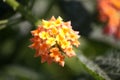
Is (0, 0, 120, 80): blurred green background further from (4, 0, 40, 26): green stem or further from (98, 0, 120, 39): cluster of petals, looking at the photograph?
(4, 0, 40, 26): green stem

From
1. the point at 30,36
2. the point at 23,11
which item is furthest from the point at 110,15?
the point at 23,11

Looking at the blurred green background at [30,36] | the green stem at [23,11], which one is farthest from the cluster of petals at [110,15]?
the green stem at [23,11]

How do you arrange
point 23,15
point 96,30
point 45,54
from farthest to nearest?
point 96,30 < point 23,15 < point 45,54

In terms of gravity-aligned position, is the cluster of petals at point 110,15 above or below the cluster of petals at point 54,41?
above

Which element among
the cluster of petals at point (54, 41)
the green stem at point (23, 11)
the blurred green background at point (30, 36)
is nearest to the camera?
the cluster of petals at point (54, 41)

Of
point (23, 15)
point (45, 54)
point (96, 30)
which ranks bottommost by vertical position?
point (45, 54)

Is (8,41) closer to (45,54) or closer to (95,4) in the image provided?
(95,4)

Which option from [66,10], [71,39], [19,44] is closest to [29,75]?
[19,44]

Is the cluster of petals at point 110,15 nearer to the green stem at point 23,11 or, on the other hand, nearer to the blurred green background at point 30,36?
the blurred green background at point 30,36
